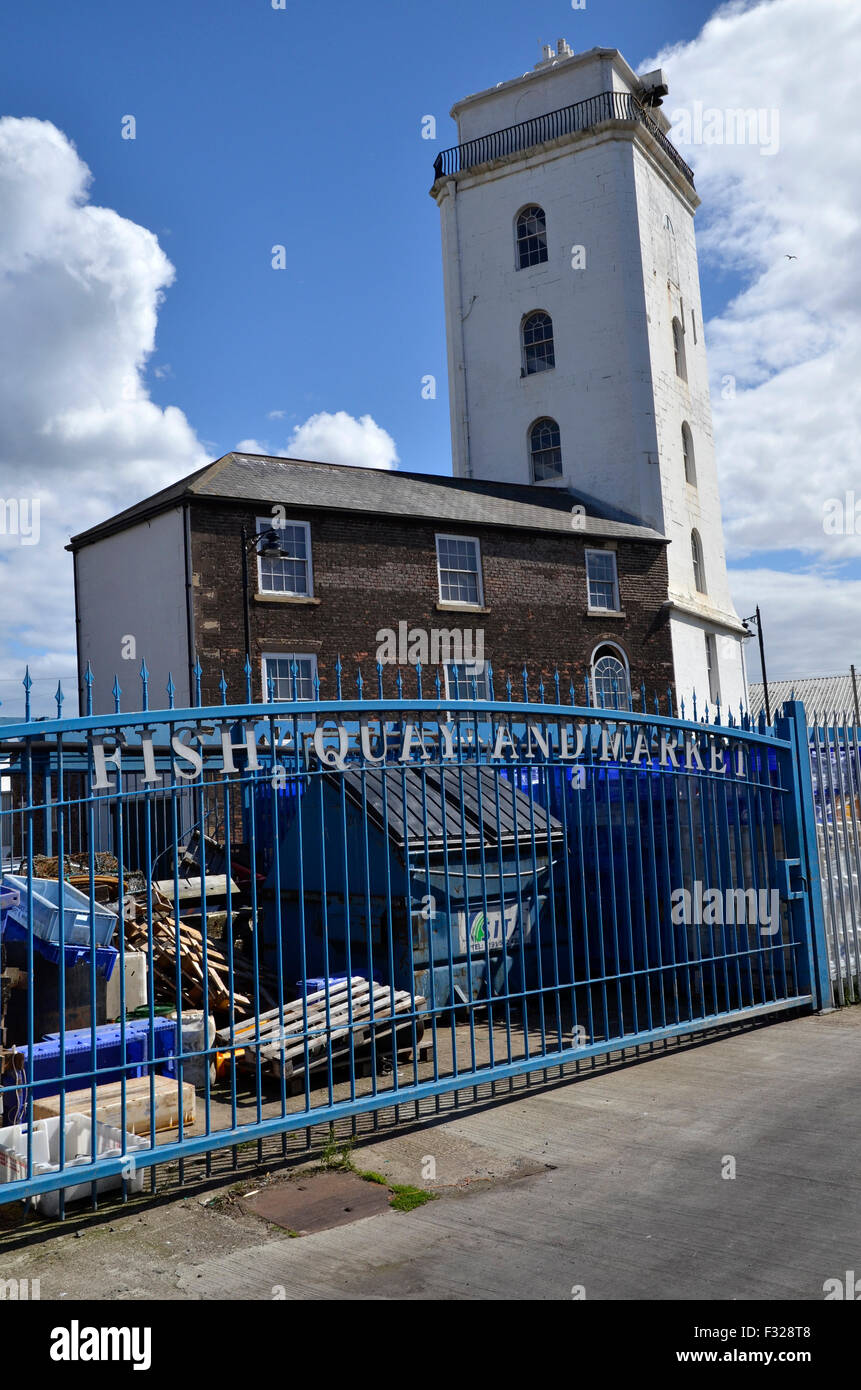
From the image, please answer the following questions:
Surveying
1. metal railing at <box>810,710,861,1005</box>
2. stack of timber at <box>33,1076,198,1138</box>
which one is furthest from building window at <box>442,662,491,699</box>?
stack of timber at <box>33,1076,198,1138</box>

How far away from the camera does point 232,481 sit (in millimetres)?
21125

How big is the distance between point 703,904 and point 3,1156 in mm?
5201

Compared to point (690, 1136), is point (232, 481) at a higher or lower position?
higher

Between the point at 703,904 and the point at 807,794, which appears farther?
the point at 807,794

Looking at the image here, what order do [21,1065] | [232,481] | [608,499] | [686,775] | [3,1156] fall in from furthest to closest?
1. [608,499]
2. [232,481]
3. [686,775]
4. [21,1065]
5. [3,1156]

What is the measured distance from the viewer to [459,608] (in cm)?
2323

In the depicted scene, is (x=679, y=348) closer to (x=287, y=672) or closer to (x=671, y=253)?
(x=671, y=253)

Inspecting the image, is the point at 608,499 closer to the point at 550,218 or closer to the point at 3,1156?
the point at 550,218

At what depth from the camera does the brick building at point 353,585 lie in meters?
20.3

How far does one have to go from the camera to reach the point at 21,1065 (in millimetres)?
5539

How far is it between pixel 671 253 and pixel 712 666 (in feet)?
42.6

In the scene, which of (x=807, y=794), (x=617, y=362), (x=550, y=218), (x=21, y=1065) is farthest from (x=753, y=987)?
(x=550, y=218)
